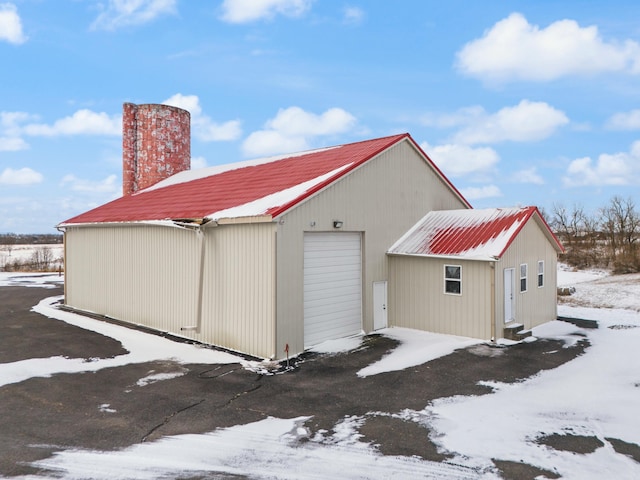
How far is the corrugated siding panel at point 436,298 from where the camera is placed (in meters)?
12.3

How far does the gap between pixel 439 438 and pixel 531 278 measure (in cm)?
927

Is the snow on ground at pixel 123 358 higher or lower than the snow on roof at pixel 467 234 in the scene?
lower

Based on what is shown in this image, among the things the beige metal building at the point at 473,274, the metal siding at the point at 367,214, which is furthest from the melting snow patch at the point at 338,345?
the beige metal building at the point at 473,274

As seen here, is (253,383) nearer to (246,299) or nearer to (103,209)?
(246,299)

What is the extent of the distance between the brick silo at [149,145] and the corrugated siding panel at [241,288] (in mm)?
13853

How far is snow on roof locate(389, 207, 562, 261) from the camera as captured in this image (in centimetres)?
1254

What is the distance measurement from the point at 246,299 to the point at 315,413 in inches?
164

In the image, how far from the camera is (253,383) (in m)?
8.98

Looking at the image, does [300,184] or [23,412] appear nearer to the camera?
[23,412]

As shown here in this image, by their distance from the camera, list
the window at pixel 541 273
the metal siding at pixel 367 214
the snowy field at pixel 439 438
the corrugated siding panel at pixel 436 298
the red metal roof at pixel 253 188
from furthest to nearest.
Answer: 1. the window at pixel 541 273
2. the corrugated siding panel at pixel 436 298
3. the red metal roof at pixel 253 188
4. the metal siding at pixel 367 214
5. the snowy field at pixel 439 438

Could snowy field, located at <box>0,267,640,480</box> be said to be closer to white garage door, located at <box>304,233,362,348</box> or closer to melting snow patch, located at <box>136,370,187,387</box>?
melting snow patch, located at <box>136,370,187,387</box>

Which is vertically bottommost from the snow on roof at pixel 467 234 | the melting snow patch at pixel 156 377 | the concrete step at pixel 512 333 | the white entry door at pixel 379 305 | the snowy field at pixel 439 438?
the snowy field at pixel 439 438

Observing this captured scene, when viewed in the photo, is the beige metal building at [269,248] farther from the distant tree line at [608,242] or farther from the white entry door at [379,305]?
the distant tree line at [608,242]

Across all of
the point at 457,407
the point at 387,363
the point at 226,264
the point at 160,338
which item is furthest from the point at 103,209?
the point at 457,407
